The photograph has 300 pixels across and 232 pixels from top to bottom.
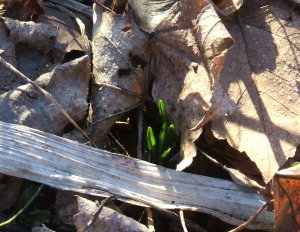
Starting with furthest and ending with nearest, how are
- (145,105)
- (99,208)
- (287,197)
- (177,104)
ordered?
(145,105) < (177,104) < (99,208) < (287,197)

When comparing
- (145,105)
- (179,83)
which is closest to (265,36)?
(179,83)

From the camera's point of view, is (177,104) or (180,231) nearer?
(180,231)

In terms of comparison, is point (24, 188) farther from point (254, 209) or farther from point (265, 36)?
point (265, 36)

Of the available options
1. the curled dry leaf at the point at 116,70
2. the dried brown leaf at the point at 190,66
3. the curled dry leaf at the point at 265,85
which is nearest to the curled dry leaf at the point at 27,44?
the curled dry leaf at the point at 116,70

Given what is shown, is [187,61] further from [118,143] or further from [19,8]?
[19,8]

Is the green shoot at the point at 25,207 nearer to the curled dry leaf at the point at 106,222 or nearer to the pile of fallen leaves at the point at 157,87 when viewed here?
the pile of fallen leaves at the point at 157,87

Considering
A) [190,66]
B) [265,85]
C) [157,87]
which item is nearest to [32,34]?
[157,87]

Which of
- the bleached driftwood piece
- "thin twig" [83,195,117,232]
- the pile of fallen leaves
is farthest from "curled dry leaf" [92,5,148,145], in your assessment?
"thin twig" [83,195,117,232]
